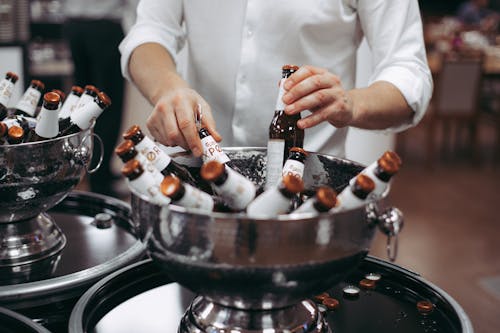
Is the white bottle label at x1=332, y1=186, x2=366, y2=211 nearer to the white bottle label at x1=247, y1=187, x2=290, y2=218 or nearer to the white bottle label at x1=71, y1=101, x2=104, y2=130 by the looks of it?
the white bottle label at x1=247, y1=187, x2=290, y2=218

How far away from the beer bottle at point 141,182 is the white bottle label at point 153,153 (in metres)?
0.10

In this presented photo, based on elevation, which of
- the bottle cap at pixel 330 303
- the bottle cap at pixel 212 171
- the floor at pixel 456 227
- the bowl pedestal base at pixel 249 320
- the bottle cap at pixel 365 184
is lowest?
the floor at pixel 456 227

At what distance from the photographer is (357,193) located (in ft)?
2.57

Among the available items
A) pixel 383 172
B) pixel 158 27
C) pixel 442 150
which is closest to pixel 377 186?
pixel 383 172

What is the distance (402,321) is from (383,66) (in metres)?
0.70

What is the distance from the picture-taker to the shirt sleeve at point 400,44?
4.57ft

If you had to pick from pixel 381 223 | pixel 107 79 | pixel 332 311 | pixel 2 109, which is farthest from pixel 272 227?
pixel 107 79

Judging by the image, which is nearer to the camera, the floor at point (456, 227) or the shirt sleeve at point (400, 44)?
the shirt sleeve at point (400, 44)

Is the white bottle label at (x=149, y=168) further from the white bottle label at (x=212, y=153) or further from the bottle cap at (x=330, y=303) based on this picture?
the bottle cap at (x=330, y=303)

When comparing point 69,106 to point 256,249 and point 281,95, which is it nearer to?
point 281,95

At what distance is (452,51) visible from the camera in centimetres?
541

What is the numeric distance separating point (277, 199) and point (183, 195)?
0.39 ft

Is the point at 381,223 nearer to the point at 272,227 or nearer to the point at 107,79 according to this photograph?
the point at 272,227

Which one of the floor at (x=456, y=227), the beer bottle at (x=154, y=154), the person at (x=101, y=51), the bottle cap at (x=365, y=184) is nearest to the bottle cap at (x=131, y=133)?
the beer bottle at (x=154, y=154)
